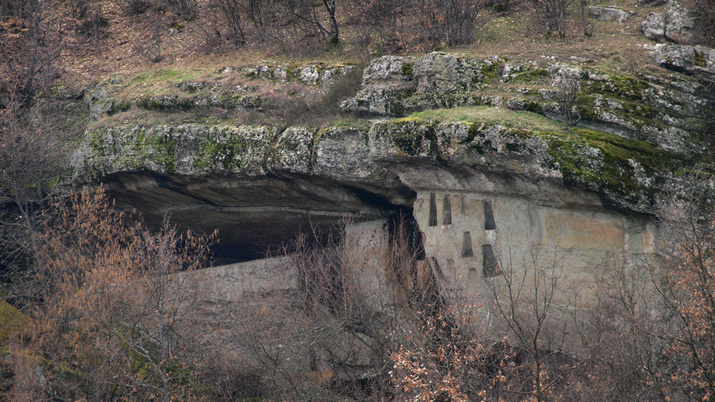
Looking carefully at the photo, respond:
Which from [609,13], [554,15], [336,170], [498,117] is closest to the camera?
[498,117]

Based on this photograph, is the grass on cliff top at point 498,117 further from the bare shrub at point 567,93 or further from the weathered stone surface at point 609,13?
the weathered stone surface at point 609,13

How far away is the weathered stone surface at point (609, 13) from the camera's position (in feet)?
51.6

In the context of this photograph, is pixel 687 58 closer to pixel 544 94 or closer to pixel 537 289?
pixel 544 94

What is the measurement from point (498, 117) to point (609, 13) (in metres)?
5.70

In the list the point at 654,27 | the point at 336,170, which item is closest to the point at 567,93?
the point at 654,27

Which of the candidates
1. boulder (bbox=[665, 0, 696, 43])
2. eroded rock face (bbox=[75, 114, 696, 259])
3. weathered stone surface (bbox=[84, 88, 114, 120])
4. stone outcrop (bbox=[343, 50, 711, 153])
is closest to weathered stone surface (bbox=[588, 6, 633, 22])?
boulder (bbox=[665, 0, 696, 43])

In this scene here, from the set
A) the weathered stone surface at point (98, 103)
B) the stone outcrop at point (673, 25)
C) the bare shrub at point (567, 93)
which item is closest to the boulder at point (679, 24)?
the stone outcrop at point (673, 25)

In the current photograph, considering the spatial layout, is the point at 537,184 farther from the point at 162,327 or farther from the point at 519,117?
the point at 162,327

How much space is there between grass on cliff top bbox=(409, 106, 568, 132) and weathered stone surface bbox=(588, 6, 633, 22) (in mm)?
4941

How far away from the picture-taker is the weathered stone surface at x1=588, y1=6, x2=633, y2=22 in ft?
51.6

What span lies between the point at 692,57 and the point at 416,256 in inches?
289

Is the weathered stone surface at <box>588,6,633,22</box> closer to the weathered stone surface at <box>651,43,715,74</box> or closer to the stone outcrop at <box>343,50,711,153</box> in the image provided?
the weathered stone surface at <box>651,43,715,74</box>

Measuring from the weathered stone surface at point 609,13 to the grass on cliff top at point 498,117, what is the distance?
494 centimetres

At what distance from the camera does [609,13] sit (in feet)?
52.3
